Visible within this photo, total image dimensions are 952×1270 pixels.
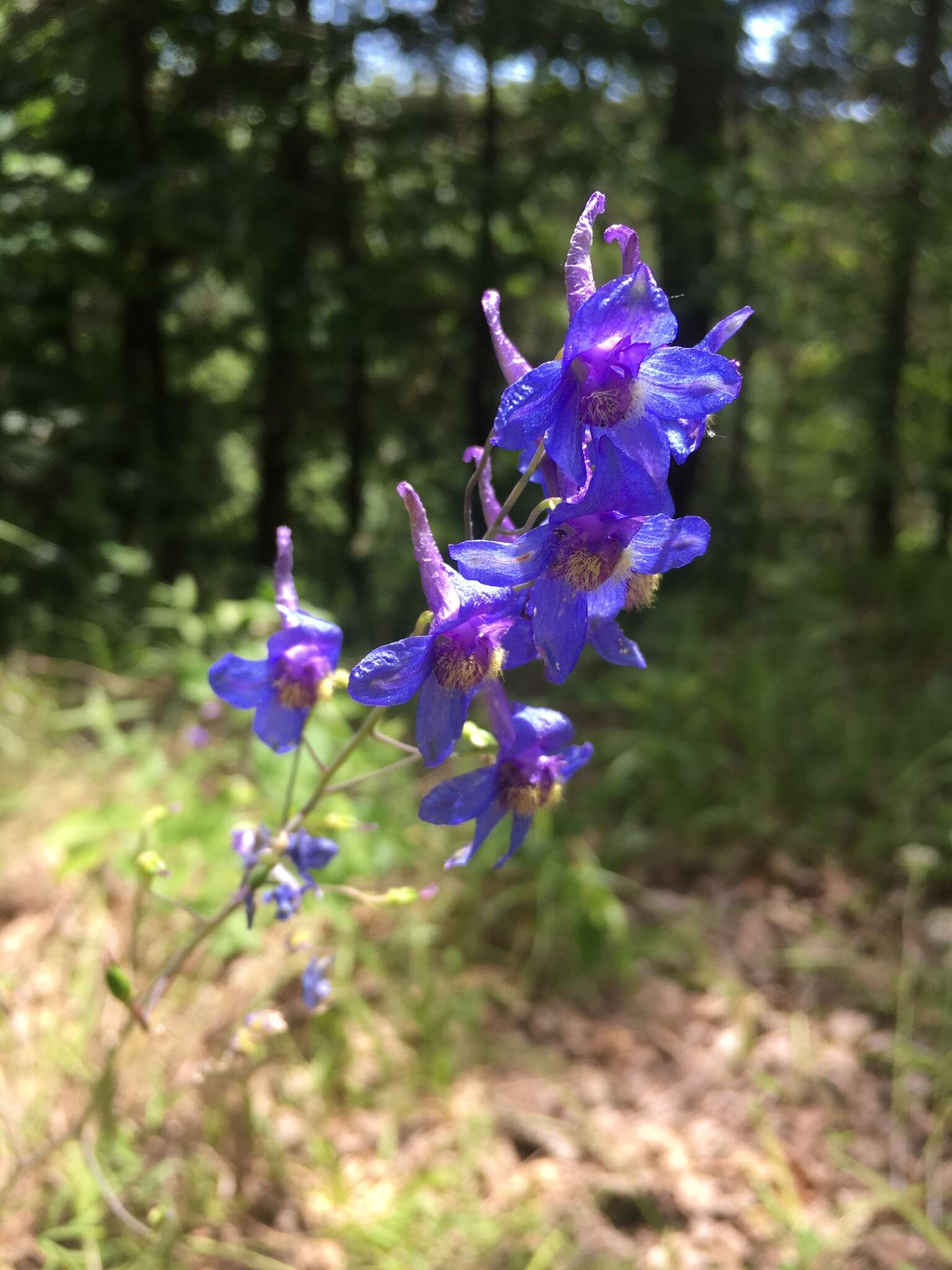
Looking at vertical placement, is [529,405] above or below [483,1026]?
above

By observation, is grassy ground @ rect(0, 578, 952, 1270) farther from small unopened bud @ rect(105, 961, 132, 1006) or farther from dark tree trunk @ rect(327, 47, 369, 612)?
dark tree trunk @ rect(327, 47, 369, 612)

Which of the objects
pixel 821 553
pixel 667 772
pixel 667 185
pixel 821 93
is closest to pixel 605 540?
pixel 667 772

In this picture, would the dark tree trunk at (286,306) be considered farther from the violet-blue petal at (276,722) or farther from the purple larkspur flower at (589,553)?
the purple larkspur flower at (589,553)

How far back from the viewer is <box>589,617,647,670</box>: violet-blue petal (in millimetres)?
1194

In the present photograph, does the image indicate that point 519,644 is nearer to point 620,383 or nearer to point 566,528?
point 566,528

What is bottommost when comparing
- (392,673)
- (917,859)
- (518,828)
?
(917,859)

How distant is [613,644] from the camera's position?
4.03 feet

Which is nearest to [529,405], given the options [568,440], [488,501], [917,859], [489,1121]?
[568,440]

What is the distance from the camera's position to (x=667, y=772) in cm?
422

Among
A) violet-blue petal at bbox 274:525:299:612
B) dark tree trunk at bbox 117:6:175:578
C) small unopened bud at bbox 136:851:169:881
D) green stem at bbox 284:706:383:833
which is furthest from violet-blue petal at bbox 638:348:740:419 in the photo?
dark tree trunk at bbox 117:6:175:578

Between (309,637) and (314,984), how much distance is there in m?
0.69

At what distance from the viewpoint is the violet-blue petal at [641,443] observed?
102 centimetres

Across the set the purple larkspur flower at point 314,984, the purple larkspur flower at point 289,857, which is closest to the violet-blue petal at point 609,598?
the purple larkspur flower at point 289,857

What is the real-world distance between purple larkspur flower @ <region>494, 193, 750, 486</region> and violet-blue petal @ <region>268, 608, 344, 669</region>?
0.41 metres
